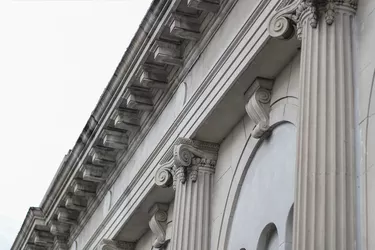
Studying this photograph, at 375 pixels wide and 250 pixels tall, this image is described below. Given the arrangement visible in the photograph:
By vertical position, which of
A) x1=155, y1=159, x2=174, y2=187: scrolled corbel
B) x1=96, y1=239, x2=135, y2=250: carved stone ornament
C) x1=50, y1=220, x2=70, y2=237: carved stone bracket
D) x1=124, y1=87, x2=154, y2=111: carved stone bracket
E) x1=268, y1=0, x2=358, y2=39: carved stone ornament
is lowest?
x1=268, y1=0, x2=358, y2=39: carved stone ornament

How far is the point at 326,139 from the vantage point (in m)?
13.5

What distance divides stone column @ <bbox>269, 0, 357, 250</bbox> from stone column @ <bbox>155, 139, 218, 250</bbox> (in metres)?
5.07

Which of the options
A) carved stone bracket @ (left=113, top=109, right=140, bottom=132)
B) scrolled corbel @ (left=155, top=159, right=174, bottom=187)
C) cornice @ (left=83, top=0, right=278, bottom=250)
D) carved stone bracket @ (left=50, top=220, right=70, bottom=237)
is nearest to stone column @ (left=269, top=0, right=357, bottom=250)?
cornice @ (left=83, top=0, right=278, bottom=250)

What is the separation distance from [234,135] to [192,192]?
55.1 inches

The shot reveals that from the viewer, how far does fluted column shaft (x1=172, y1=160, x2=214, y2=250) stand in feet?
62.6

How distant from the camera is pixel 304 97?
559 inches

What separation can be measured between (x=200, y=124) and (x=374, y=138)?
264 inches

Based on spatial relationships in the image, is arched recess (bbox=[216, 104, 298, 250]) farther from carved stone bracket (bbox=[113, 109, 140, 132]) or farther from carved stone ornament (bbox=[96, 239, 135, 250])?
carved stone ornament (bbox=[96, 239, 135, 250])

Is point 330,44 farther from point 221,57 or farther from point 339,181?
point 221,57

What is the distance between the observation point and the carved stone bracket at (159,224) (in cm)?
2189

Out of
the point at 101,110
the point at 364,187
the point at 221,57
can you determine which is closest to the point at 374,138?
the point at 364,187

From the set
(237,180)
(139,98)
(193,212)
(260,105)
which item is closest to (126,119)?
(139,98)

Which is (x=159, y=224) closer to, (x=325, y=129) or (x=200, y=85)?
(x=200, y=85)

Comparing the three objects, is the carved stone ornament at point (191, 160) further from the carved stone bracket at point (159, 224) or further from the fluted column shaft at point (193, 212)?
the carved stone bracket at point (159, 224)
